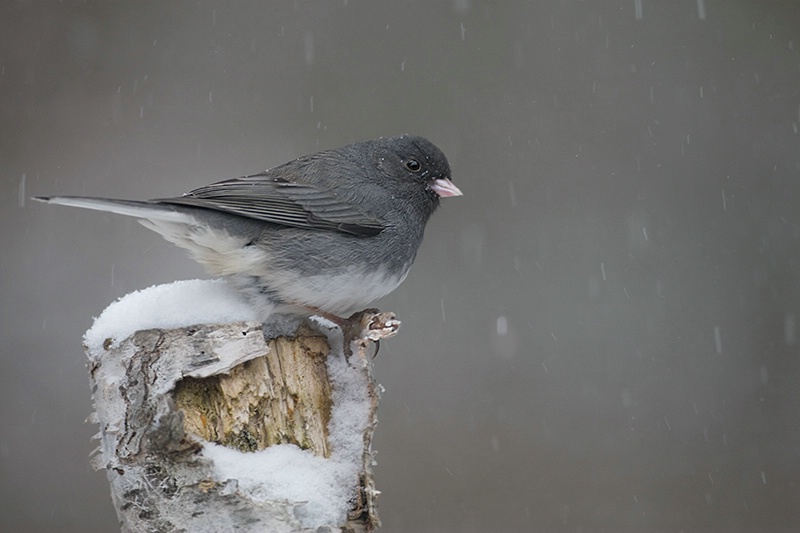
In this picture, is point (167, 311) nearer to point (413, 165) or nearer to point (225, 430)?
point (225, 430)

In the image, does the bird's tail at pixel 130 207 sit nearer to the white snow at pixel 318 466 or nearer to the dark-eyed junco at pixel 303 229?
the dark-eyed junco at pixel 303 229

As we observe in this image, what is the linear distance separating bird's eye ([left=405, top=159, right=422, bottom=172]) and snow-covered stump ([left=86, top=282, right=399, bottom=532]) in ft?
3.14

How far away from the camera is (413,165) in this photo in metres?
2.91

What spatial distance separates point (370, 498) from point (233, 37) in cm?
408

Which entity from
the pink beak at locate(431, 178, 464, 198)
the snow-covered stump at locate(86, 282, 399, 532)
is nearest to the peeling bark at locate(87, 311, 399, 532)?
the snow-covered stump at locate(86, 282, 399, 532)

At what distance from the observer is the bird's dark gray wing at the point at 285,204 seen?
2.44 meters

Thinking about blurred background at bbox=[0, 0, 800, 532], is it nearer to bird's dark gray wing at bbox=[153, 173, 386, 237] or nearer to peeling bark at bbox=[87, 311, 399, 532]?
bird's dark gray wing at bbox=[153, 173, 386, 237]

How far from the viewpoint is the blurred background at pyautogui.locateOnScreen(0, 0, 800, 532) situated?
15.6 ft

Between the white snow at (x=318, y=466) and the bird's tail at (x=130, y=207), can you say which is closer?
the white snow at (x=318, y=466)

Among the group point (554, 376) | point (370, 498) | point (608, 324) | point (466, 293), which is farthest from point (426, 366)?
point (370, 498)

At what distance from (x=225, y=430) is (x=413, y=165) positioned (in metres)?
1.40

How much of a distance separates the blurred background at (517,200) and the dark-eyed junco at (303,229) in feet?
7.17

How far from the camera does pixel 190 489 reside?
1.74 meters

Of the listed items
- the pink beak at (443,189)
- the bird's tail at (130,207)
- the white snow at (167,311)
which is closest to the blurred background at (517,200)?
the pink beak at (443,189)
